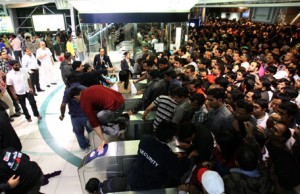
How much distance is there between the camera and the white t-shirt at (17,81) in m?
5.18

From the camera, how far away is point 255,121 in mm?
3166

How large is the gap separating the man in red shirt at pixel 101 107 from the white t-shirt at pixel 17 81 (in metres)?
2.87

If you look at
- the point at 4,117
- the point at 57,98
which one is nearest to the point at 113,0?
the point at 57,98

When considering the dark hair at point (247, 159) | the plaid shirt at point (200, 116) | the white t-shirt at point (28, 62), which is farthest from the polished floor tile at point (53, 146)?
the dark hair at point (247, 159)

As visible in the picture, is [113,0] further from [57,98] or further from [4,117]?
[4,117]

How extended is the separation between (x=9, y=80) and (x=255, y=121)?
5.01m

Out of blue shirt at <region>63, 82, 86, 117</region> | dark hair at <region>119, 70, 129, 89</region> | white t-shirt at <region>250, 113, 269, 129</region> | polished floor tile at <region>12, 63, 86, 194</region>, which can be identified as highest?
dark hair at <region>119, 70, 129, 89</region>

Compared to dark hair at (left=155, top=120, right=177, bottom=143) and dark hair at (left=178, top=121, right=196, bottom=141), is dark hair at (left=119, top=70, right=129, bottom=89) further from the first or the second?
dark hair at (left=155, top=120, right=177, bottom=143)

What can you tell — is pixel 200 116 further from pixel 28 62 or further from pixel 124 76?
pixel 28 62

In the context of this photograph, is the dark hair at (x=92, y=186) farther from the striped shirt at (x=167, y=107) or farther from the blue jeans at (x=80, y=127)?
the blue jeans at (x=80, y=127)

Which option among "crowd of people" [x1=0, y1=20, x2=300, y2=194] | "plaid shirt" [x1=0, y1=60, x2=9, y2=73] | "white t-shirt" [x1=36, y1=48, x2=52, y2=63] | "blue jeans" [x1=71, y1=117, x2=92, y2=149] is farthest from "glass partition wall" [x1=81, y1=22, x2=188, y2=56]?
"blue jeans" [x1=71, y1=117, x2=92, y2=149]

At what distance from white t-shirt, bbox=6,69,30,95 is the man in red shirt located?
2.87 m

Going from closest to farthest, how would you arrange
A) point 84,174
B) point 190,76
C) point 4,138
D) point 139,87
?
point 4,138, point 84,174, point 190,76, point 139,87

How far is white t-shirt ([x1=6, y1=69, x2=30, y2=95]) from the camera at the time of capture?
518 cm
